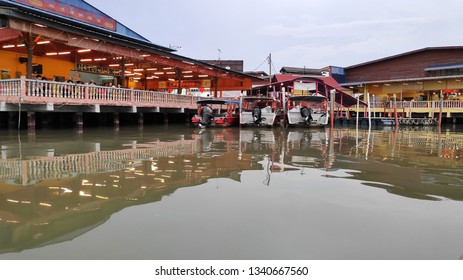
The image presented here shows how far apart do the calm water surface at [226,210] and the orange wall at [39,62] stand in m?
14.1

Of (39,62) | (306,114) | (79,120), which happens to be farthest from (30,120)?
(306,114)

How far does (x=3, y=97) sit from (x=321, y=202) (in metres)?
12.9

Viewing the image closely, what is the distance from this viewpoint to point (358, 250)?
3.03 m

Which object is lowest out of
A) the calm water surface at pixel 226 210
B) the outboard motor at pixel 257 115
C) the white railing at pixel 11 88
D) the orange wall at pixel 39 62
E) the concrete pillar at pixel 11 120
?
the calm water surface at pixel 226 210

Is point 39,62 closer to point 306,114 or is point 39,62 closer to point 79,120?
point 79,120

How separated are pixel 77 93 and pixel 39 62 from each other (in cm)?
680

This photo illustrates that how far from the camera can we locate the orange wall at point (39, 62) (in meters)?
18.6

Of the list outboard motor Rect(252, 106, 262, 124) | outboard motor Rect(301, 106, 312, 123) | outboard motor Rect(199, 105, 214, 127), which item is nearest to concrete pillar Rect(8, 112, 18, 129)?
outboard motor Rect(199, 105, 214, 127)

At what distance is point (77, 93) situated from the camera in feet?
50.8

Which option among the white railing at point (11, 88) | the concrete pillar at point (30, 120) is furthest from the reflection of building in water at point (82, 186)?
the concrete pillar at point (30, 120)

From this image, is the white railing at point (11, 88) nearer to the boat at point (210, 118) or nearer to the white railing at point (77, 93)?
the white railing at point (77, 93)

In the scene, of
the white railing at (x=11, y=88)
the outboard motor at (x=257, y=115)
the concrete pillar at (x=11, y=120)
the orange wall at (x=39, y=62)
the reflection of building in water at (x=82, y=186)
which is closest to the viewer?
the reflection of building in water at (x=82, y=186)
